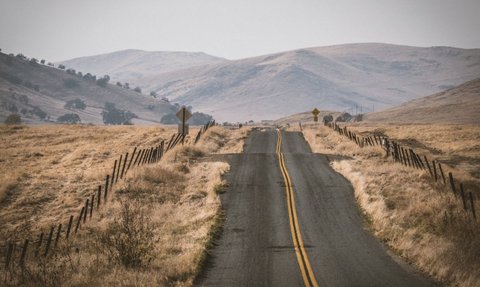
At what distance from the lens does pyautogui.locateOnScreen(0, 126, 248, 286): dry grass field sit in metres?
15.6

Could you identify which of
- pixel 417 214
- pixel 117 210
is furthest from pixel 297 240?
pixel 117 210

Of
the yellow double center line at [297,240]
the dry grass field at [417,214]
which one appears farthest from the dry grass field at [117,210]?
the dry grass field at [417,214]

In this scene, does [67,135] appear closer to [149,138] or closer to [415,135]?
[149,138]

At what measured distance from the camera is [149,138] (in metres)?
55.4

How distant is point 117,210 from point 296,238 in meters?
9.47

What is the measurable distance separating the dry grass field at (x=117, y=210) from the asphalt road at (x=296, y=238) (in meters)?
1.02

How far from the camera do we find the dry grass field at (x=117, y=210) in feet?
51.3

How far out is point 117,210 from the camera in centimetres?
2447

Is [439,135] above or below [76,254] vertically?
above

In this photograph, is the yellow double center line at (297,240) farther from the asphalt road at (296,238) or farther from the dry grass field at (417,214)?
the dry grass field at (417,214)

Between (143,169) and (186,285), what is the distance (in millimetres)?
16761

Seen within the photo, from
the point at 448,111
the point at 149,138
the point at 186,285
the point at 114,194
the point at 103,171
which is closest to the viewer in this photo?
the point at 186,285

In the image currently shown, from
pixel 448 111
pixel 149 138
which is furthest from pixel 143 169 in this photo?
pixel 448 111

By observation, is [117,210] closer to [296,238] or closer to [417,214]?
[296,238]
